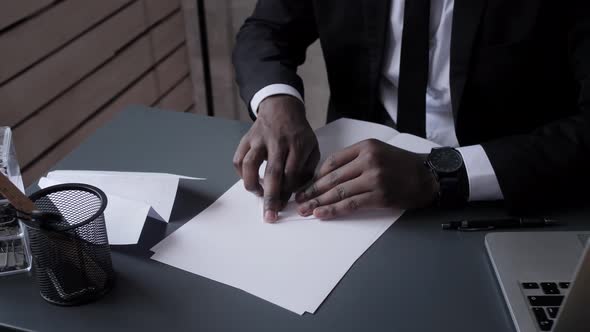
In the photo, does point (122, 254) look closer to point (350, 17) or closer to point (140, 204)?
point (140, 204)

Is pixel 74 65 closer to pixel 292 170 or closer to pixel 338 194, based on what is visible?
pixel 292 170

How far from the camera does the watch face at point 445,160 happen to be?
941 mm

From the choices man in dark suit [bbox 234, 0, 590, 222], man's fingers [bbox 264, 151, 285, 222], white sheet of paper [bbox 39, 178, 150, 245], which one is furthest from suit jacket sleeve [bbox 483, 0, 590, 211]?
white sheet of paper [bbox 39, 178, 150, 245]

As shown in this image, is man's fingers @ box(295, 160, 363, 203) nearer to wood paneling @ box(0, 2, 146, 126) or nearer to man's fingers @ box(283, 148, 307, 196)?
man's fingers @ box(283, 148, 307, 196)

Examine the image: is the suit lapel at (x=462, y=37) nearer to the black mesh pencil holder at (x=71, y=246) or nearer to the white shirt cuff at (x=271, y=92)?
the white shirt cuff at (x=271, y=92)

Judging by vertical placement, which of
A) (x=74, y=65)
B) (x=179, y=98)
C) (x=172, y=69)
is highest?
(x=74, y=65)

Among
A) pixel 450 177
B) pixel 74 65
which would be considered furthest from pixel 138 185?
pixel 74 65

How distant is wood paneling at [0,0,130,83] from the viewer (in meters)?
1.57

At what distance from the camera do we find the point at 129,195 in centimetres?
92

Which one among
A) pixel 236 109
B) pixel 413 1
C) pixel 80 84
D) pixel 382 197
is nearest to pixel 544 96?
pixel 413 1

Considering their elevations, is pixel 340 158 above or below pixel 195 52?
above

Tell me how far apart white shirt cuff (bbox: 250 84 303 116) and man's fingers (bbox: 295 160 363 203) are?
0.28m

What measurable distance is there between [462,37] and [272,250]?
615 millimetres

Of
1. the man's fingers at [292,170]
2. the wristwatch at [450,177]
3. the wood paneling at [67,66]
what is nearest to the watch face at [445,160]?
the wristwatch at [450,177]
